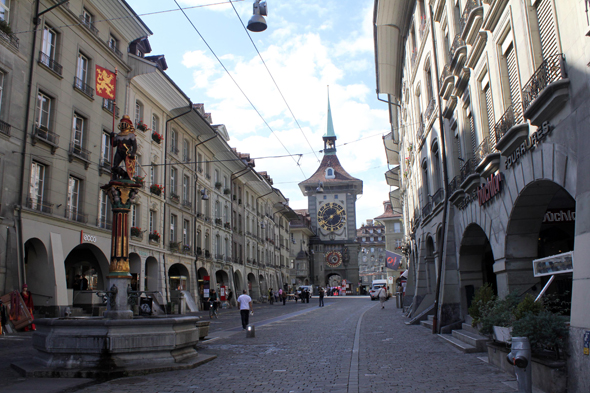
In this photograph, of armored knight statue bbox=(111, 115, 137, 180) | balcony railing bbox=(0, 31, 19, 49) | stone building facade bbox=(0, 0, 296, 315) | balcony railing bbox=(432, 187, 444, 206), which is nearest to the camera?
armored knight statue bbox=(111, 115, 137, 180)

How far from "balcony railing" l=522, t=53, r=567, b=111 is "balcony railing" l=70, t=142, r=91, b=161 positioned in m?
18.8

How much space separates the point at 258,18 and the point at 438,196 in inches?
396

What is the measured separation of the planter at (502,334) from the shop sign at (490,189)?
3054 mm

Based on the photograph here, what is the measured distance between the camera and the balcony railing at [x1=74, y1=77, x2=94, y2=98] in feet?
74.4

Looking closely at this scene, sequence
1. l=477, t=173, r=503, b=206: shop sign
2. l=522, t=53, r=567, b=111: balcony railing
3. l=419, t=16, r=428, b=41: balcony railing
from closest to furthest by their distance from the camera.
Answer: l=522, t=53, r=567, b=111: balcony railing → l=477, t=173, r=503, b=206: shop sign → l=419, t=16, r=428, b=41: balcony railing

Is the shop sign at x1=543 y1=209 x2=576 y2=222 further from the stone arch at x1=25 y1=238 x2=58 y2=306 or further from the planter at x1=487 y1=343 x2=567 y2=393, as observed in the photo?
the stone arch at x1=25 y1=238 x2=58 y2=306

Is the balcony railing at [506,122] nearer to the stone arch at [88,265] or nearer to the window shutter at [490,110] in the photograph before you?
the window shutter at [490,110]

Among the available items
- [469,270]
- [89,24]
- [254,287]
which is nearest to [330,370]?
[469,270]

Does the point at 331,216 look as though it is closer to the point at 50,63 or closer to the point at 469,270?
the point at 50,63

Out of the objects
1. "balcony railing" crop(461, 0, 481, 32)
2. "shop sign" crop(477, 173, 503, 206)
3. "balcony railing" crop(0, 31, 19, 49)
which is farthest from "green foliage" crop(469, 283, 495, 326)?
"balcony railing" crop(0, 31, 19, 49)

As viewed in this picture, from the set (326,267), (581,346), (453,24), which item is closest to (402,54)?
(453,24)

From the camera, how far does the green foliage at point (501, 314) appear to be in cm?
873

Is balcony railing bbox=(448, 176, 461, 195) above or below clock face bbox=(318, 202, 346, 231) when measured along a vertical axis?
below

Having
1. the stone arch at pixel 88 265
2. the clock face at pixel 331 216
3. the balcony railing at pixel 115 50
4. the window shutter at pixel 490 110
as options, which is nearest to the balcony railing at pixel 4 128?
the stone arch at pixel 88 265
